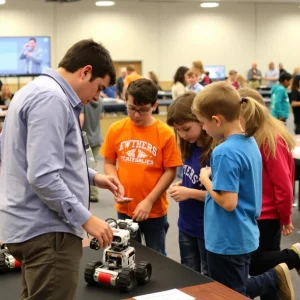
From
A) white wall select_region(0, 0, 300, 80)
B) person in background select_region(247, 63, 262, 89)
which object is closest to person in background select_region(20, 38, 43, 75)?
white wall select_region(0, 0, 300, 80)

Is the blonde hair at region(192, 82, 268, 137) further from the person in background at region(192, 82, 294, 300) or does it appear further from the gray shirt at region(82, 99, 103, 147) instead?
the gray shirt at region(82, 99, 103, 147)

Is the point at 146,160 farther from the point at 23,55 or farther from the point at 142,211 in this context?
the point at 23,55

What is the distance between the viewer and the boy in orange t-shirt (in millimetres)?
2613

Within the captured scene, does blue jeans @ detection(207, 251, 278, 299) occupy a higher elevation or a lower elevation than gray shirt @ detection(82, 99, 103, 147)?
lower

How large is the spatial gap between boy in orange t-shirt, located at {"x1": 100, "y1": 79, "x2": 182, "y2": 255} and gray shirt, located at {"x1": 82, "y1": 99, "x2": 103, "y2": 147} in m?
2.85

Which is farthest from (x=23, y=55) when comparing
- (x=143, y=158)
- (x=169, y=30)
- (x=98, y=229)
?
(x=98, y=229)

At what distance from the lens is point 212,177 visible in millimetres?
2123

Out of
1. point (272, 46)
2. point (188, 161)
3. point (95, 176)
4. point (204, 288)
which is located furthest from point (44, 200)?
point (272, 46)

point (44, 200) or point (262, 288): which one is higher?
point (44, 200)

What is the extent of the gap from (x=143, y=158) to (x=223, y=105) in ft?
2.35

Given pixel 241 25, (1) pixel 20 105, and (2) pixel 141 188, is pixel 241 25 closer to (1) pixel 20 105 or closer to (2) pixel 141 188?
(2) pixel 141 188

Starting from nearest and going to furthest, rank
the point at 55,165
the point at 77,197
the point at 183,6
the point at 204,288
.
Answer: the point at 55,165
the point at 77,197
the point at 204,288
the point at 183,6

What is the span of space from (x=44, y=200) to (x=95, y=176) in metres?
0.49

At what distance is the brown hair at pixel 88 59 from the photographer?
63.7 inches
